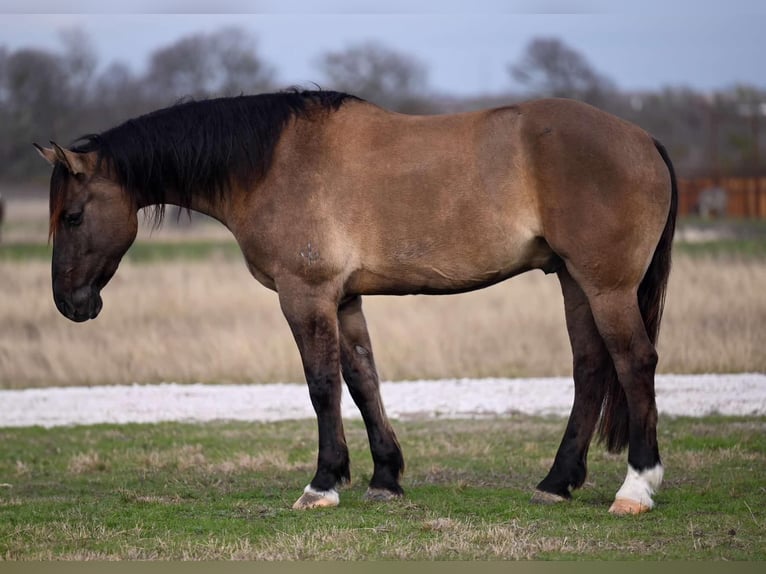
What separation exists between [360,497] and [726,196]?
3740 cm

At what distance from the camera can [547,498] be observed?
666cm

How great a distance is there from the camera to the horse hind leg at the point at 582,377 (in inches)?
269

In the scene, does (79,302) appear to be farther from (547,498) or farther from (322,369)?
(547,498)

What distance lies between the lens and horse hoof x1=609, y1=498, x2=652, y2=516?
6.27 m

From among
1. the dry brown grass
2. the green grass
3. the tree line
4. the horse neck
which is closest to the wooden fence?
the tree line

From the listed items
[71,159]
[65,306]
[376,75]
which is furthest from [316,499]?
[376,75]

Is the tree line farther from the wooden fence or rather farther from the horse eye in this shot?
the horse eye

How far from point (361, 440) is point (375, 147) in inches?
135

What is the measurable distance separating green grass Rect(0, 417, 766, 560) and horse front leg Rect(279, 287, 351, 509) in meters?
0.18

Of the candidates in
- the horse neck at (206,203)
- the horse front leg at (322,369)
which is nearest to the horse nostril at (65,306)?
the horse neck at (206,203)

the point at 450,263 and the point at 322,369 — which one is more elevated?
the point at 450,263

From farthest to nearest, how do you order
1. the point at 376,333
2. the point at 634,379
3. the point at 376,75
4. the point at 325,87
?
the point at 376,75, the point at 325,87, the point at 376,333, the point at 634,379

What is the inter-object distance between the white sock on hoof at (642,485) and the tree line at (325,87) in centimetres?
1825

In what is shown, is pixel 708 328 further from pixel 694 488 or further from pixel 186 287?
pixel 186 287
